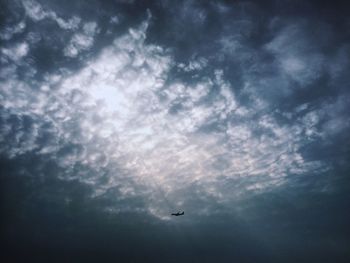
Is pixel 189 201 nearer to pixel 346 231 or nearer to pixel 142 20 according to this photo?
pixel 142 20

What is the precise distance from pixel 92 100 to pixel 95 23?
4.63 metres

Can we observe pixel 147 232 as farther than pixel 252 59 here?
Yes

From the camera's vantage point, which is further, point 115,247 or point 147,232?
point 115,247

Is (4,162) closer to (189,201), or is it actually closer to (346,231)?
(189,201)

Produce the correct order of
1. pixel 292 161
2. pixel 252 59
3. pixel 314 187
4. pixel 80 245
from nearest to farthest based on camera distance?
1. pixel 252 59
2. pixel 292 161
3. pixel 314 187
4. pixel 80 245

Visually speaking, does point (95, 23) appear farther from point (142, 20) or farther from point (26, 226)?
point (26, 226)

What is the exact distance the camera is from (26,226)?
102 ft

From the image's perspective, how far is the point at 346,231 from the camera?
44.9 m

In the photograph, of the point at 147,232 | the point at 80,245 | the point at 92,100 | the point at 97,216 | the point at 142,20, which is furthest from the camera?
the point at 80,245

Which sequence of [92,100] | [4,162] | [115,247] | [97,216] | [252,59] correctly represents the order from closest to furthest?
[252,59], [92,100], [4,162], [97,216], [115,247]

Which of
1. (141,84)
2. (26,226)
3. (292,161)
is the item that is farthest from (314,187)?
(26,226)

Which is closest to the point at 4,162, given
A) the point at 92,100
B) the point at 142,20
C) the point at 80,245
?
the point at 92,100

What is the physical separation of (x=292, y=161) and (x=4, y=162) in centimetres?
2231

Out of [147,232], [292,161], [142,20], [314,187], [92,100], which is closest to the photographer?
[142,20]
